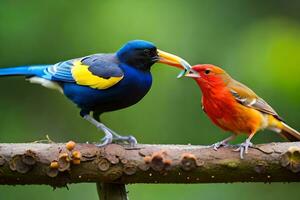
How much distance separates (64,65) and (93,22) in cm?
182

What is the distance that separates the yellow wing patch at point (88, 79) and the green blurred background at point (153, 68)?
1.80 meters

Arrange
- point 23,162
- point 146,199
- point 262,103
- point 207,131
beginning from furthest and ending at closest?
point 207,131 < point 146,199 < point 262,103 < point 23,162

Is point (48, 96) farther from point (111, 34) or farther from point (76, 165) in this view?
point (76, 165)

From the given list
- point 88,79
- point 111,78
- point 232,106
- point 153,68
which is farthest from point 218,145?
point 153,68

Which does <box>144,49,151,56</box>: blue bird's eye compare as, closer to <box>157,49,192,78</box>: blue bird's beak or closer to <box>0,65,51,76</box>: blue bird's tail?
<box>157,49,192,78</box>: blue bird's beak

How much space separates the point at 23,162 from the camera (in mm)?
4266

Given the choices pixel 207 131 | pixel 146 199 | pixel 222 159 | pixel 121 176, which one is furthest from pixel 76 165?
pixel 207 131

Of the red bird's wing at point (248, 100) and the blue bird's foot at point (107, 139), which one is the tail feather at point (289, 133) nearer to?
the red bird's wing at point (248, 100)

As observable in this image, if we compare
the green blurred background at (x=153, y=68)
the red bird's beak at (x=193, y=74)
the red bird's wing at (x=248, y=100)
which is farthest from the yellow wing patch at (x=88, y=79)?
the green blurred background at (x=153, y=68)

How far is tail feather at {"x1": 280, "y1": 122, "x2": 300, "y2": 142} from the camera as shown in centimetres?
489

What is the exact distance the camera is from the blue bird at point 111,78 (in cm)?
489

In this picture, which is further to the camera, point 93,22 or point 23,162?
point 93,22

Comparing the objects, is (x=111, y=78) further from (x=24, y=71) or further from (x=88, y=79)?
(x=24, y=71)

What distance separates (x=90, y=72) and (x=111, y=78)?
0.16m
